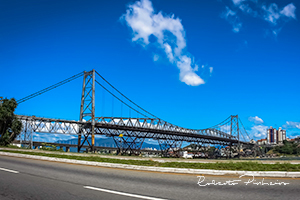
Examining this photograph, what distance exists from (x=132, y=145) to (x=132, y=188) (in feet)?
234

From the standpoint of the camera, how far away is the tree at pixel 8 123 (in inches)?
1616

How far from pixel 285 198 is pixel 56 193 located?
7.13 meters

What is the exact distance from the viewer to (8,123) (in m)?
42.8

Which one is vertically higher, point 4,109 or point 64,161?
point 4,109

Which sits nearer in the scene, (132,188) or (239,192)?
(239,192)

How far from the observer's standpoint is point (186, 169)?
1313cm

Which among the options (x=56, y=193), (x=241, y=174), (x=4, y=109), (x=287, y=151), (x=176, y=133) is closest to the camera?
(x=56, y=193)

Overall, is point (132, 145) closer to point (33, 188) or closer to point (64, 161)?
point (64, 161)

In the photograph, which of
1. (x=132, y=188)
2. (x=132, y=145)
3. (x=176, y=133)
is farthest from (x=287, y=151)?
(x=132, y=188)

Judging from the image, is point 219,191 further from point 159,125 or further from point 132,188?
point 159,125

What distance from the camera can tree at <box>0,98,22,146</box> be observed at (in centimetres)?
4105

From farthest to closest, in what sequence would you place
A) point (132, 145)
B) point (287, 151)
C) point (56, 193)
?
1. point (287, 151)
2. point (132, 145)
3. point (56, 193)

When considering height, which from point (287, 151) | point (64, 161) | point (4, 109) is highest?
point (4, 109)

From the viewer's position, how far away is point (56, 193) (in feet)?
→ 24.6
